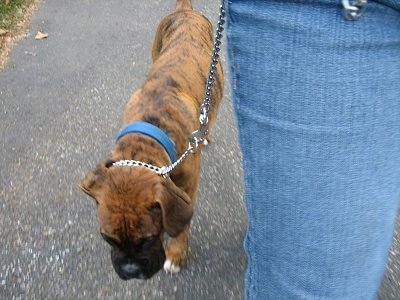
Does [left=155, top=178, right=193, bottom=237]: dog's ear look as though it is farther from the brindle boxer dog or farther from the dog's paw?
the dog's paw

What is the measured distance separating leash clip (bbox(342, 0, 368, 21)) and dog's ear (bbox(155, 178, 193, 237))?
1.47 meters

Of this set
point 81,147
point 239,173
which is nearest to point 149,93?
point 239,173

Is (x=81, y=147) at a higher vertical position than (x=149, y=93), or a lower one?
lower

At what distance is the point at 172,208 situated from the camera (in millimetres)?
2498

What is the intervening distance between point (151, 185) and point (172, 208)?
5.7 inches

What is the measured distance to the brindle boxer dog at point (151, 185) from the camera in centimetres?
249

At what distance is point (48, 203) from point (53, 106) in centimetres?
147

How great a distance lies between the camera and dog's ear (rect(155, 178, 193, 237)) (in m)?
2.47

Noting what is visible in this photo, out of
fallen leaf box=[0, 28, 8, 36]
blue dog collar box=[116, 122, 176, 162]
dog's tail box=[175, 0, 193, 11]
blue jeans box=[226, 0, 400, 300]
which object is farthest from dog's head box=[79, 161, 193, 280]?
fallen leaf box=[0, 28, 8, 36]

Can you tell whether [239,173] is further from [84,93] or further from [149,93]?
[84,93]

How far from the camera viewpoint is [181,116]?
3148 millimetres

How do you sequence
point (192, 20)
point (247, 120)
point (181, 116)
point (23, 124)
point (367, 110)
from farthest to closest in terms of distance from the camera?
point (23, 124)
point (192, 20)
point (181, 116)
point (247, 120)
point (367, 110)

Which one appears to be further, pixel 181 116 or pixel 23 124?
pixel 23 124

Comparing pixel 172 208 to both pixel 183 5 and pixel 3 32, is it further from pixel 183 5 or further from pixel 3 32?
pixel 3 32
